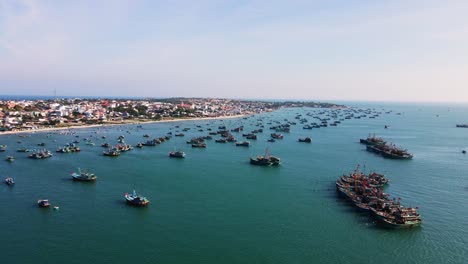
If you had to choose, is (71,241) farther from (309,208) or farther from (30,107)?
(30,107)

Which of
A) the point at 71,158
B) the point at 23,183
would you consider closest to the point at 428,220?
the point at 23,183

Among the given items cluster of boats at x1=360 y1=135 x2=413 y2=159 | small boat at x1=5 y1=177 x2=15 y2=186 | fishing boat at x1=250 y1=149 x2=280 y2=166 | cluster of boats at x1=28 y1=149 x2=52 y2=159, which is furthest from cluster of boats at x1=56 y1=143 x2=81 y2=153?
cluster of boats at x1=360 y1=135 x2=413 y2=159

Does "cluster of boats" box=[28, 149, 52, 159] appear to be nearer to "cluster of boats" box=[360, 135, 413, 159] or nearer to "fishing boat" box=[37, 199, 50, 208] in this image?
"fishing boat" box=[37, 199, 50, 208]

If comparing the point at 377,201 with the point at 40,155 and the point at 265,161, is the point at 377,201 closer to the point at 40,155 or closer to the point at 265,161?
the point at 265,161

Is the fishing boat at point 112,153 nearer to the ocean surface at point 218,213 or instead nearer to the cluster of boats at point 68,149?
the ocean surface at point 218,213

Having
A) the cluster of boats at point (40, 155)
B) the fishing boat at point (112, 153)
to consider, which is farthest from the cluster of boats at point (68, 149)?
the fishing boat at point (112, 153)

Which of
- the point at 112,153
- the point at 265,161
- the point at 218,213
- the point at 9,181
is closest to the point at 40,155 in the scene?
the point at 112,153
